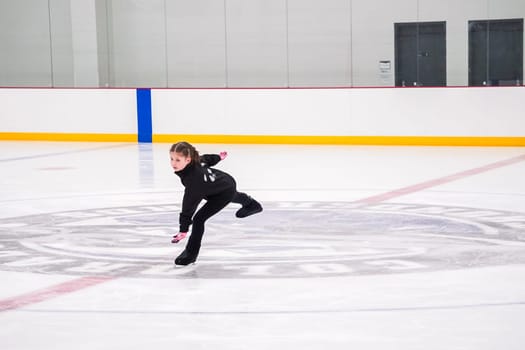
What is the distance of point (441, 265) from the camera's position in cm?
607

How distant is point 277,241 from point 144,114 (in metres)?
11.1

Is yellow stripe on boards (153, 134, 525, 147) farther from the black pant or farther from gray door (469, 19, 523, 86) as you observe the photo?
the black pant

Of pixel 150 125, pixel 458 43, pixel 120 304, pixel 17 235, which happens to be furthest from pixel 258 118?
pixel 120 304

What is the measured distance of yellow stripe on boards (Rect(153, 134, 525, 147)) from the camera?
15.6 metres

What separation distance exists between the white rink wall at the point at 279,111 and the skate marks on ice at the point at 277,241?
7.20 meters

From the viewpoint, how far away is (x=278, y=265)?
20.2 ft

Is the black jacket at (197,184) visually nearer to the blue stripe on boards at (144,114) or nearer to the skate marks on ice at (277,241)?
the skate marks on ice at (277,241)

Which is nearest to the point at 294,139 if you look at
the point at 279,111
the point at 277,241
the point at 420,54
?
the point at 279,111

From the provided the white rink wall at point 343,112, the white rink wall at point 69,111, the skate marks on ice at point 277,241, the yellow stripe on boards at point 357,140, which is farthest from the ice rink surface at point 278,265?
the white rink wall at point 69,111

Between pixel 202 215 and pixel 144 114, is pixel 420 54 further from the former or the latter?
pixel 202 215

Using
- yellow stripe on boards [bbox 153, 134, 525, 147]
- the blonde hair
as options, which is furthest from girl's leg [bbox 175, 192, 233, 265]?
yellow stripe on boards [bbox 153, 134, 525, 147]

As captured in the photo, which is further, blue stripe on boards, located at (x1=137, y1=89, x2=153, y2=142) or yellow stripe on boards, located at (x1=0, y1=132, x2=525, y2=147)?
blue stripe on boards, located at (x1=137, y1=89, x2=153, y2=142)

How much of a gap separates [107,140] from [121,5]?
12.0ft

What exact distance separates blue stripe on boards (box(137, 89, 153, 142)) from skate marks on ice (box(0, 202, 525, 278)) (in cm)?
884
